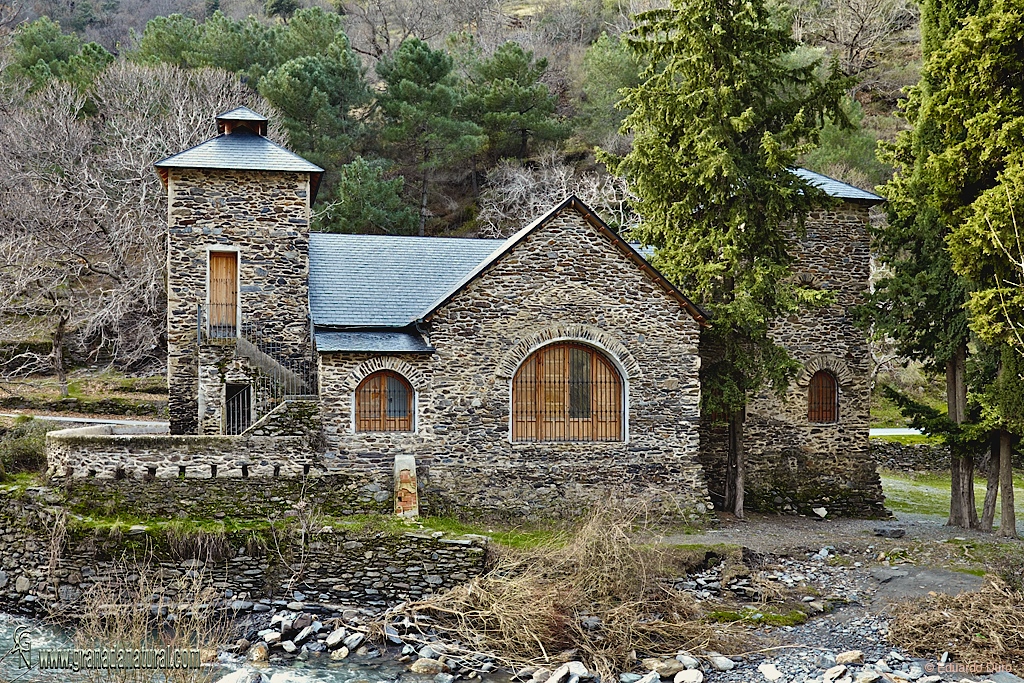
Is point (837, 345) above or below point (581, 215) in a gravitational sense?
below

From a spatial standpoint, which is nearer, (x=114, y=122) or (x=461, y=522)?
(x=461, y=522)

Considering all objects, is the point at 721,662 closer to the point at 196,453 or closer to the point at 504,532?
the point at 504,532

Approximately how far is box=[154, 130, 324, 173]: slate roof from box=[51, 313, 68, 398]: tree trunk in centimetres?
1142

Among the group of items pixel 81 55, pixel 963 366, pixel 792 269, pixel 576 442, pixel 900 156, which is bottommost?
pixel 576 442

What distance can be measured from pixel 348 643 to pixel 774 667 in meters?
5.77

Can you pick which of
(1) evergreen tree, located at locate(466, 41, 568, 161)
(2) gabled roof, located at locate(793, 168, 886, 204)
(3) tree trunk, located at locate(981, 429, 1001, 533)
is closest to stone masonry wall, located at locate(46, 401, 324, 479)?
(2) gabled roof, located at locate(793, 168, 886, 204)

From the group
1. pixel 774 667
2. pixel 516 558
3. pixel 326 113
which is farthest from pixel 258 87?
pixel 774 667

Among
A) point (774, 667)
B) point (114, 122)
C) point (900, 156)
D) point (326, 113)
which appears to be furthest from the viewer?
point (326, 113)

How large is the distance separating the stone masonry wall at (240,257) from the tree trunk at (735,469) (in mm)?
8812

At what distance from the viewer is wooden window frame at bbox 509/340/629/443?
17750 millimetres

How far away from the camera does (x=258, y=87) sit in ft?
113

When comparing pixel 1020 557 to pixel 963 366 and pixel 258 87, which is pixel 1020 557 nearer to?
pixel 963 366

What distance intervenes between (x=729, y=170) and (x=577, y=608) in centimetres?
863

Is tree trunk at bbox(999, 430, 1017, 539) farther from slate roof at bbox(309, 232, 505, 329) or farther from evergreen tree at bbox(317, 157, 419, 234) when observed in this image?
evergreen tree at bbox(317, 157, 419, 234)
